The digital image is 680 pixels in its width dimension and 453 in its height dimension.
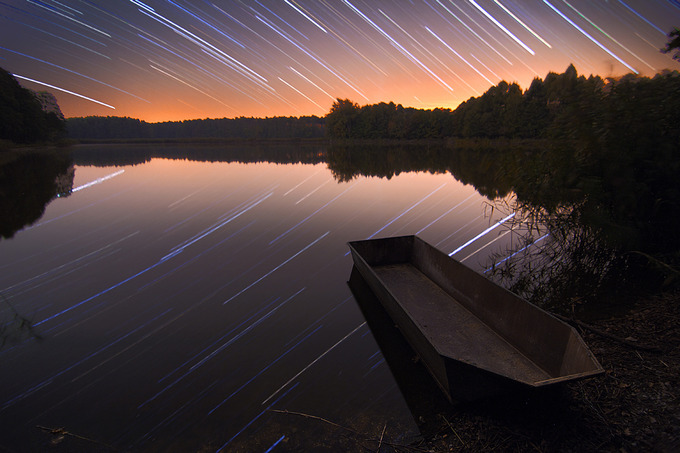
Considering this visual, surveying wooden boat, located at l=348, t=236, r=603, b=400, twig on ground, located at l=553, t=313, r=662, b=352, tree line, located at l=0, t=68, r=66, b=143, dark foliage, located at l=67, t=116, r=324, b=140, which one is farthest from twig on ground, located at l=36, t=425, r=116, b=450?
dark foliage, located at l=67, t=116, r=324, b=140

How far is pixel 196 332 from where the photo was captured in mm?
5430

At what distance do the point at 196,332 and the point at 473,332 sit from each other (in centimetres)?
475

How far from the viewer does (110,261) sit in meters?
8.35

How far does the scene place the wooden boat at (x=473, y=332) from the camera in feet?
10.9

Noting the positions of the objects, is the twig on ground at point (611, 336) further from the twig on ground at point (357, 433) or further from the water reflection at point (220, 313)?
the twig on ground at point (357, 433)

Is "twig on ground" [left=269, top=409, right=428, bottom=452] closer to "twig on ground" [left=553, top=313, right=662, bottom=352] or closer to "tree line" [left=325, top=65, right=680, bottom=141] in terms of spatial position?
"twig on ground" [left=553, top=313, right=662, bottom=352]

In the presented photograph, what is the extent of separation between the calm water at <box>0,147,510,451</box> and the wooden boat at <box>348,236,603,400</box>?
78 cm

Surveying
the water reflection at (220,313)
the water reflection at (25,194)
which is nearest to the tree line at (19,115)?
the water reflection at (25,194)

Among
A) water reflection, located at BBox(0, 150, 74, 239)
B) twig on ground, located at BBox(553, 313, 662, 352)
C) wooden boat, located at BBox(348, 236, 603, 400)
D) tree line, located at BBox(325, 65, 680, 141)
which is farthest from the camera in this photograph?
water reflection, located at BBox(0, 150, 74, 239)

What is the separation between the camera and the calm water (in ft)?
11.9

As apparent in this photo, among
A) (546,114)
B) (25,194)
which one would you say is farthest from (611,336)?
(546,114)

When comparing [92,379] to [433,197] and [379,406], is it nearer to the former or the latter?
[379,406]

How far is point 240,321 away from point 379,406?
3091 millimetres

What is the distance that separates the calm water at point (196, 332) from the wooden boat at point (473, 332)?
2.57 ft
